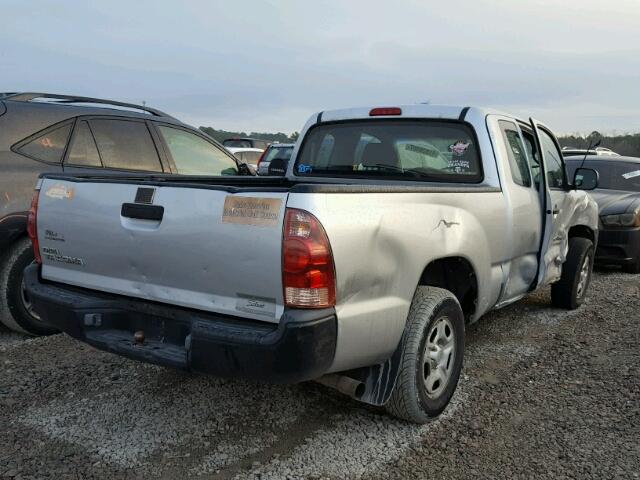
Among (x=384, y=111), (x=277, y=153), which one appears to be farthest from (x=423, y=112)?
(x=277, y=153)

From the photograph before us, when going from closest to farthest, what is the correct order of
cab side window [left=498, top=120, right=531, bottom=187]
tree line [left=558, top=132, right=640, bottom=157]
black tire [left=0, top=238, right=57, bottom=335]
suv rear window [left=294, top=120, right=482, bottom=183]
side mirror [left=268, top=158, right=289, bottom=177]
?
suv rear window [left=294, top=120, right=482, bottom=183]
cab side window [left=498, top=120, right=531, bottom=187]
black tire [left=0, top=238, right=57, bottom=335]
side mirror [left=268, top=158, right=289, bottom=177]
tree line [left=558, top=132, right=640, bottom=157]

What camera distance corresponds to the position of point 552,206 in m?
4.75

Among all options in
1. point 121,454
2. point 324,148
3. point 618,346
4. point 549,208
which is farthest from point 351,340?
point 618,346

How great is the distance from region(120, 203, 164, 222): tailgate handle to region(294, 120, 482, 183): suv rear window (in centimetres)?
196

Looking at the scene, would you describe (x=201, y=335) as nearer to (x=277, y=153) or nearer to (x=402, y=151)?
(x=402, y=151)

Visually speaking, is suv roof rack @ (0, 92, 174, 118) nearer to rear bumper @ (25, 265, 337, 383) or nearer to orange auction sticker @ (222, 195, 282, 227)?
rear bumper @ (25, 265, 337, 383)

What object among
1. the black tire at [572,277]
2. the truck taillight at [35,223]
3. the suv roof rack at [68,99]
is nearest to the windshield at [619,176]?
the black tire at [572,277]

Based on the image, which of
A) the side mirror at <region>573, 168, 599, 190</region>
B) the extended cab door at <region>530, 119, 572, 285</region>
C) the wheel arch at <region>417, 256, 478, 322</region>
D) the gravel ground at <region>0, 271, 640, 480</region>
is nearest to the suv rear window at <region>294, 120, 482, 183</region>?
the wheel arch at <region>417, 256, 478, 322</region>

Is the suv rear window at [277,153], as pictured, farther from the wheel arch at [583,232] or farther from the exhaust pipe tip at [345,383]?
the exhaust pipe tip at [345,383]

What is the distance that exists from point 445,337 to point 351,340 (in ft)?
3.07

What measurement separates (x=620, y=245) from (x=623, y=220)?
0.32 meters

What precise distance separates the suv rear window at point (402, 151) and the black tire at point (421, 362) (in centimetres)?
118

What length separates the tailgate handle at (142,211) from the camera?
2.74 meters

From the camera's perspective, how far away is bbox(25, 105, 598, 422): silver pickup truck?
245cm
